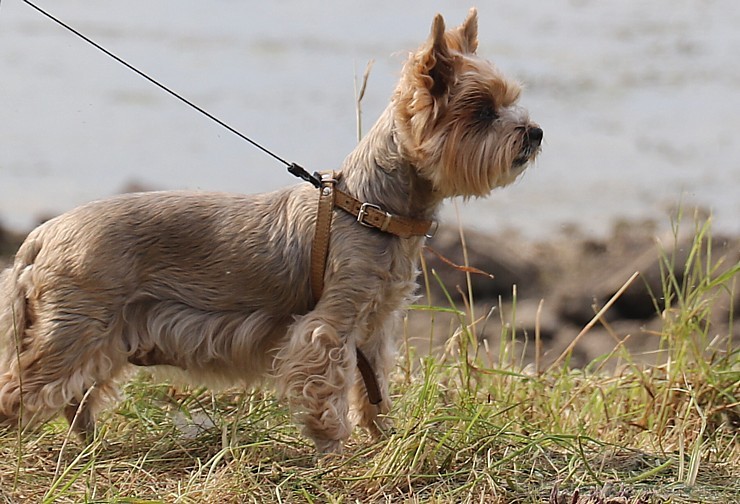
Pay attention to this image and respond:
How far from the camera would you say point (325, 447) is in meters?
4.91

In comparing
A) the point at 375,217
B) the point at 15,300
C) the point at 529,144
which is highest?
the point at 529,144

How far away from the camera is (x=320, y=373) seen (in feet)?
16.0

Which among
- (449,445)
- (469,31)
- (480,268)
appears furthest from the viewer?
(480,268)

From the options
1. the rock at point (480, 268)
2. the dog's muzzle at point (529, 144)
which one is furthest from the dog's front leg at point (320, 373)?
the rock at point (480, 268)

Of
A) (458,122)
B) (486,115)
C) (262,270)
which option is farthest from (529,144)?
(262,270)

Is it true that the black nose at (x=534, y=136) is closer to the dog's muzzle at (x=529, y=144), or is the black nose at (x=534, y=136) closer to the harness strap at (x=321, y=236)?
the dog's muzzle at (x=529, y=144)

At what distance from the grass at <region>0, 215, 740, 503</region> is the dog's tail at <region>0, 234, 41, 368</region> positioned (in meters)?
0.41

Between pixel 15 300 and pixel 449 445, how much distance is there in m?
2.01

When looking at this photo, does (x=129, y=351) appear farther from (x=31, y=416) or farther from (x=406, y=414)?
(x=406, y=414)

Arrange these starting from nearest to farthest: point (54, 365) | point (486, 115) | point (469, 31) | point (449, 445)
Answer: point (449, 445) → point (54, 365) → point (486, 115) → point (469, 31)

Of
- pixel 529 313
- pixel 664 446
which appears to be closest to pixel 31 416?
pixel 664 446

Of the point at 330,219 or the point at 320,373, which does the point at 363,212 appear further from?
the point at 320,373

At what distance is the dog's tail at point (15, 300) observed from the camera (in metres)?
4.96

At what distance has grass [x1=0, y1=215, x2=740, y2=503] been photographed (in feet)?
14.4
